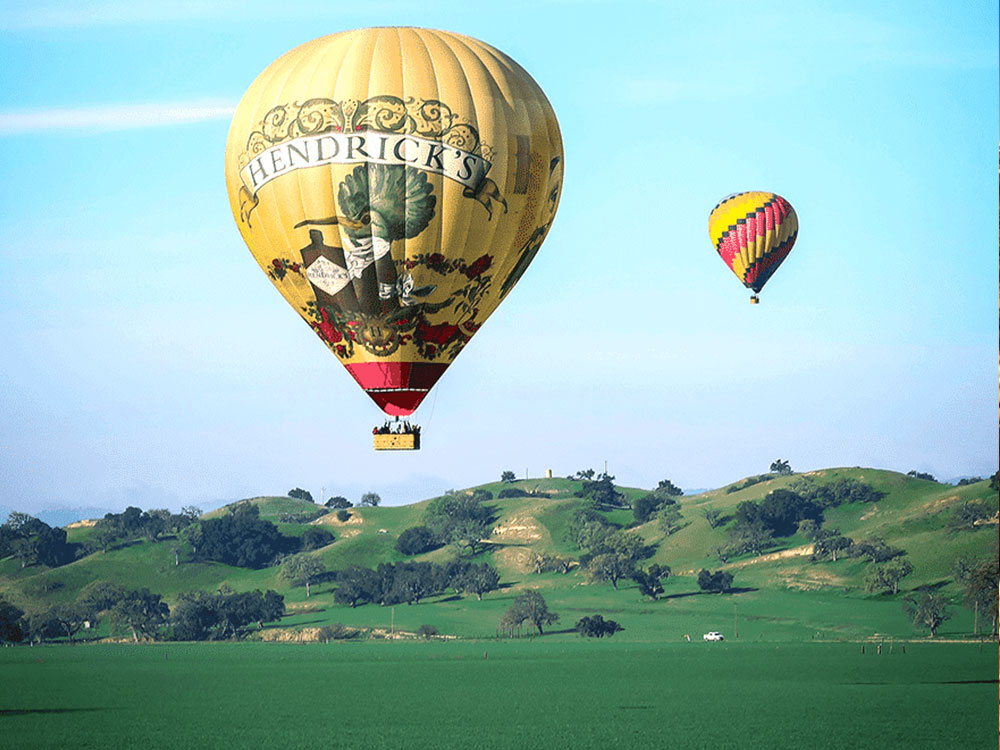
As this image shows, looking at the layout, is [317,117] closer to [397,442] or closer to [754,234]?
[397,442]

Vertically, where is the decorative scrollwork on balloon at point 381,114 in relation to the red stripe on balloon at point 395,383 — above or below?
above

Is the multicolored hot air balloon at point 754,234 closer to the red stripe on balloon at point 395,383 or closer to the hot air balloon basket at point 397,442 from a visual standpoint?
the red stripe on balloon at point 395,383

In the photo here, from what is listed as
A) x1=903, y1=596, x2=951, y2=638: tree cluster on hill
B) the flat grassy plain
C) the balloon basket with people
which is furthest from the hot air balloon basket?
x1=903, y1=596, x2=951, y2=638: tree cluster on hill

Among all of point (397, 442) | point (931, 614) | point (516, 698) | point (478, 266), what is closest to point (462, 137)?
point (478, 266)

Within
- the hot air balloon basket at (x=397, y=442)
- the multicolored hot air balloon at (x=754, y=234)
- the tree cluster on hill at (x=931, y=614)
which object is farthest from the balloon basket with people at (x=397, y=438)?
the tree cluster on hill at (x=931, y=614)

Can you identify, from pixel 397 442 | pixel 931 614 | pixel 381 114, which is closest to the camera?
pixel 381 114
